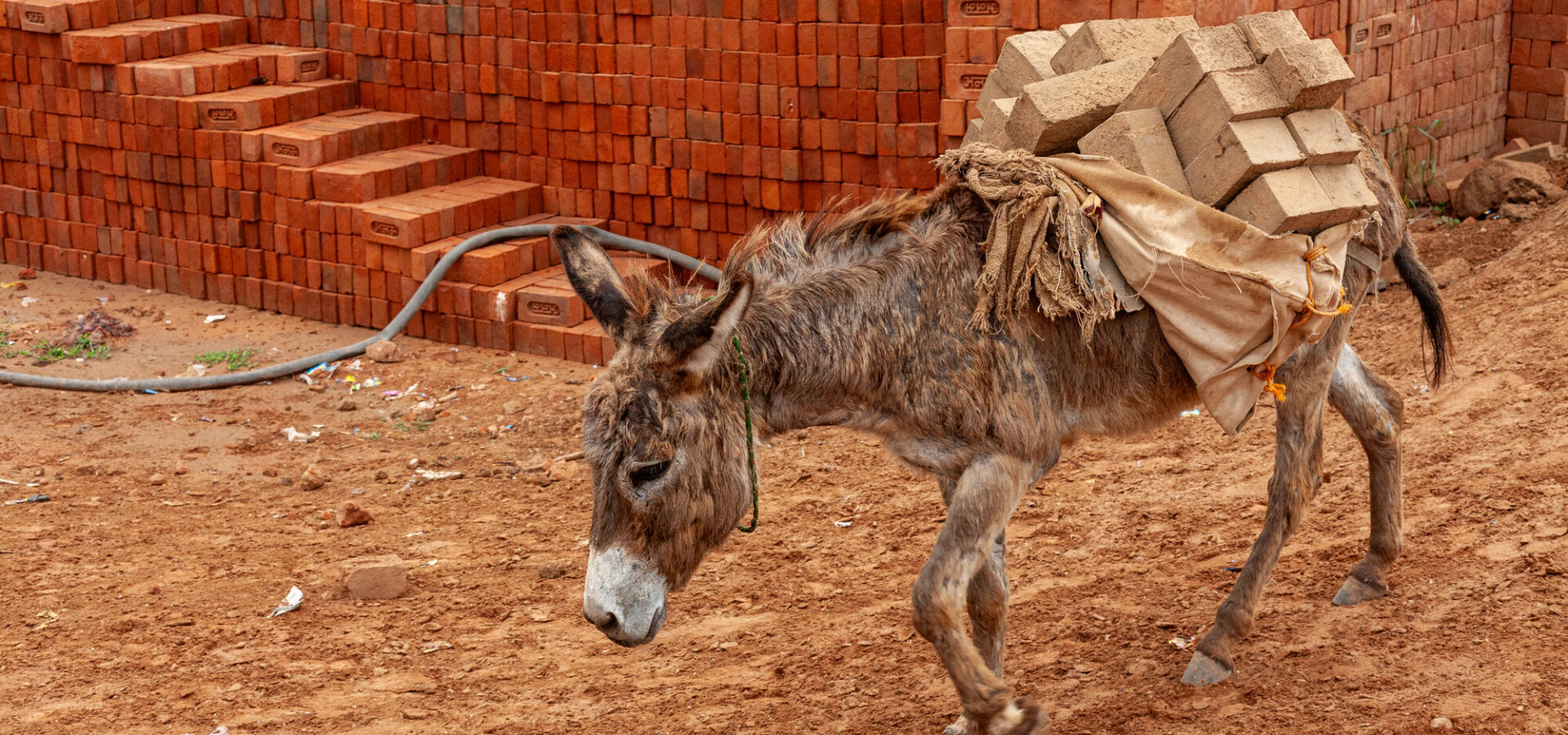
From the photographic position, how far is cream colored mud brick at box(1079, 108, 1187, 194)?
176 inches

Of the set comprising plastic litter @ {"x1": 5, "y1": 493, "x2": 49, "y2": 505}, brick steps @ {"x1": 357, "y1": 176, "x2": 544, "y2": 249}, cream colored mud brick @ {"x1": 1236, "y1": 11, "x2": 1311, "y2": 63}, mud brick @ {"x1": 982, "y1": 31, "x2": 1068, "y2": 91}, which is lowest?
plastic litter @ {"x1": 5, "y1": 493, "x2": 49, "y2": 505}

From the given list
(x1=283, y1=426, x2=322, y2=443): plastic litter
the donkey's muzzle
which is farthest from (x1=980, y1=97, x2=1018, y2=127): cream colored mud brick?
(x1=283, y1=426, x2=322, y2=443): plastic litter

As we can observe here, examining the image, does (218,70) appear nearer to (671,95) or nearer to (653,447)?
(671,95)

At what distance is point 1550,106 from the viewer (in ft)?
35.0

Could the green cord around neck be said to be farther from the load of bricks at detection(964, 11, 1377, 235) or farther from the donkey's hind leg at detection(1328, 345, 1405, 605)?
the donkey's hind leg at detection(1328, 345, 1405, 605)

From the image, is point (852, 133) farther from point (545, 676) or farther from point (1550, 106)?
point (1550, 106)

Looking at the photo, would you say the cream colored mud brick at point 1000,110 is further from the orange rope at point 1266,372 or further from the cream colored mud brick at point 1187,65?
the orange rope at point 1266,372

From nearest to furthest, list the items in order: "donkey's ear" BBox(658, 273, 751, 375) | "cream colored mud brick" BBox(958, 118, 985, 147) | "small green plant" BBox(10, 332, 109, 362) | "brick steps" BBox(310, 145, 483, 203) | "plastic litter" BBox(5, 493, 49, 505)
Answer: "donkey's ear" BBox(658, 273, 751, 375)
"cream colored mud brick" BBox(958, 118, 985, 147)
"plastic litter" BBox(5, 493, 49, 505)
"small green plant" BBox(10, 332, 109, 362)
"brick steps" BBox(310, 145, 483, 203)

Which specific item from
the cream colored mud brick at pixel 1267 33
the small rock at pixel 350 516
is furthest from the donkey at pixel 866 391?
the small rock at pixel 350 516

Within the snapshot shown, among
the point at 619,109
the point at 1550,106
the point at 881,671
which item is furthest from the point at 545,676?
the point at 1550,106

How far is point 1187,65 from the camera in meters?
4.46

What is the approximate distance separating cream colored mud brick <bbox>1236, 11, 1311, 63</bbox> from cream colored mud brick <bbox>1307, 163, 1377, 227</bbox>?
39 cm

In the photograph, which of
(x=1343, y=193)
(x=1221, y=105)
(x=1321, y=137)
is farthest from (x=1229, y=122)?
(x=1343, y=193)

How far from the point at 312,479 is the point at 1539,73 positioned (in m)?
9.06
